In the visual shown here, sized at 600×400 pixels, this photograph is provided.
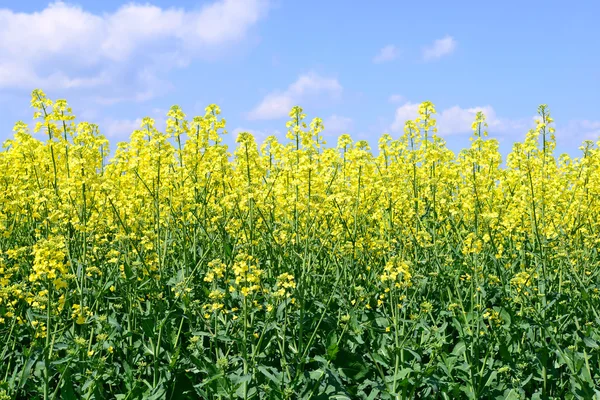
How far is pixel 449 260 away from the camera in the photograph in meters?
5.55

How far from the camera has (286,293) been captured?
4.46m

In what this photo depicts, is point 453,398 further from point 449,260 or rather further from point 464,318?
point 449,260

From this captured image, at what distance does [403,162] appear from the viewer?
813 centimetres

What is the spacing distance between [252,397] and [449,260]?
7.00 feet

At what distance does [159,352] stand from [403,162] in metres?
4.40

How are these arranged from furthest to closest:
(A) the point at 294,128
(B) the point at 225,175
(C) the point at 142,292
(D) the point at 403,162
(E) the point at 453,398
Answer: (D) the point at 403,162, (B) the point at 225,175, (A) the point at 294,128, (C) the point at 142,292, (E) the point at 453,398

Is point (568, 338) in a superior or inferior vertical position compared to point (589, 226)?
inferior

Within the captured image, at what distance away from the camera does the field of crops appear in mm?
4660

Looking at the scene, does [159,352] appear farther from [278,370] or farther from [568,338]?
[568,338]

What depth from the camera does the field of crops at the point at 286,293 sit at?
4.66 m

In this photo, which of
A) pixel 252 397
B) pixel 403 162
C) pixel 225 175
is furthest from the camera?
pixel 403 162

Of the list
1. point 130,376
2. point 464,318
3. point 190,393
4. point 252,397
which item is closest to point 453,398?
Result: point 464,318

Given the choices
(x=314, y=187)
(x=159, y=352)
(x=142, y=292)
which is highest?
(x=314, y=187)

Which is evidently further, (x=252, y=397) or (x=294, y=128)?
(x=294, y=128)
